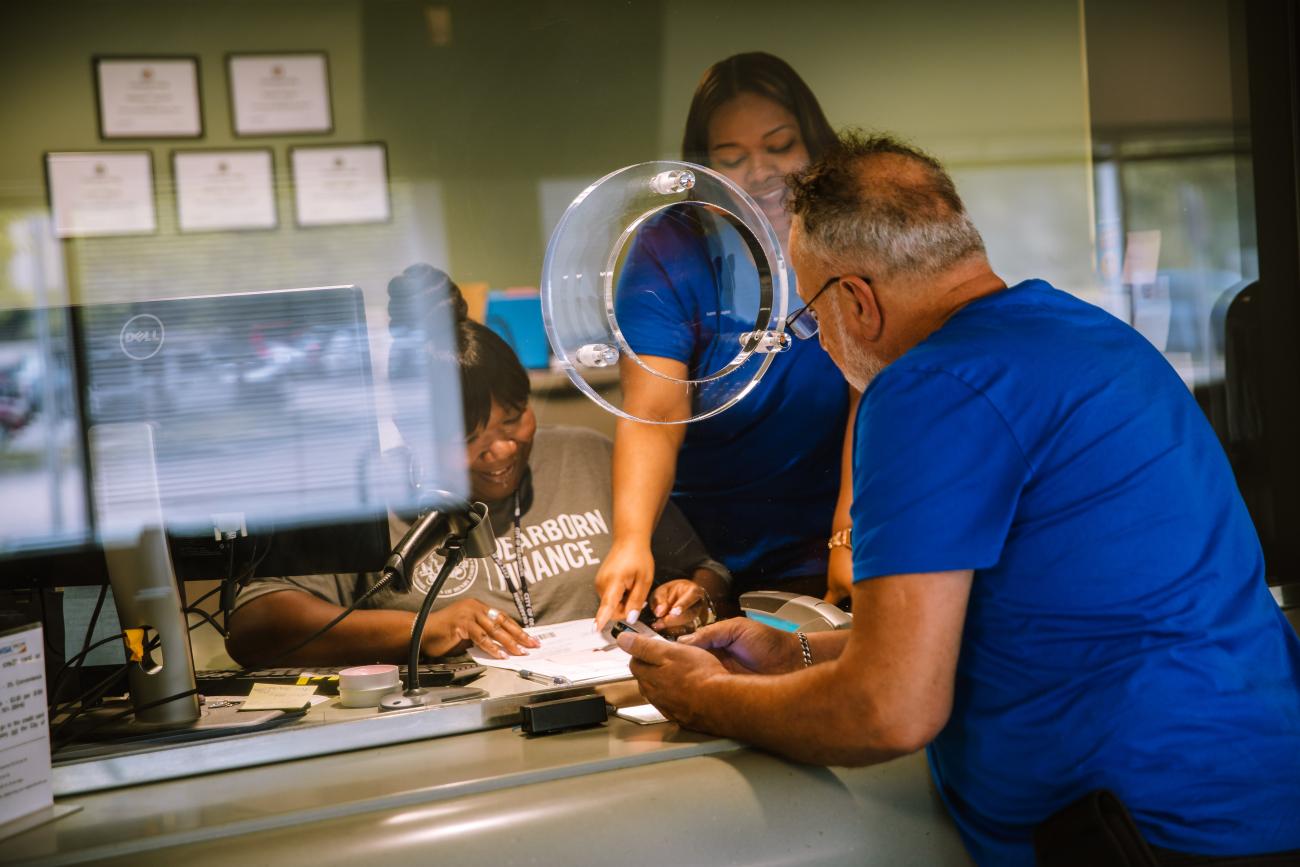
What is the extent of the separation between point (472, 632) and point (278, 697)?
432 mm

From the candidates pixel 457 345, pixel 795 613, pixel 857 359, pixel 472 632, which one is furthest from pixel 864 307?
pixel 457 345

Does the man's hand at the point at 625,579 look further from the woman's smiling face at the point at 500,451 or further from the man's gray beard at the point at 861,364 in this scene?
the man's gray beard at the point at 861,364

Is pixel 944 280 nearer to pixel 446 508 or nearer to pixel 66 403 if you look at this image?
pixel 446 508

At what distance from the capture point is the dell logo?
5.89 feet

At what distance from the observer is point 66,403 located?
2.19 m

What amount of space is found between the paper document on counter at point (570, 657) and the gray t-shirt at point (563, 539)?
0.35ft

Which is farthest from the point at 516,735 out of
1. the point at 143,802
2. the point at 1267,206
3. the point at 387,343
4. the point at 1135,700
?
the point at 1267,206

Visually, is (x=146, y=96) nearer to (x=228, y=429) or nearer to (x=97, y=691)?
(x=228, y=429)

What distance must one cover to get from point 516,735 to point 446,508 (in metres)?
0.39

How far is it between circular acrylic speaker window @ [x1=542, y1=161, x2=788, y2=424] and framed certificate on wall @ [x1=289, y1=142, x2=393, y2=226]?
42cm

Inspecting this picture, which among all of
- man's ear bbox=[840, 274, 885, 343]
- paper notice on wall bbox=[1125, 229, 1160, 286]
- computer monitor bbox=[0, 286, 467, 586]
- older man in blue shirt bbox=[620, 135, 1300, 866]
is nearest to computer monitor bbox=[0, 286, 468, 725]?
computer monitor bbox=[0, 286, 467, 586]

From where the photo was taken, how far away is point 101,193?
7.13ft

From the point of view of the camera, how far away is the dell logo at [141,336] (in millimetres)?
1795

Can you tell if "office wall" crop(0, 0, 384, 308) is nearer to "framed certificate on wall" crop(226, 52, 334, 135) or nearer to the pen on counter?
"framed certificate on wall" crop(226, 52, 334, 135)
